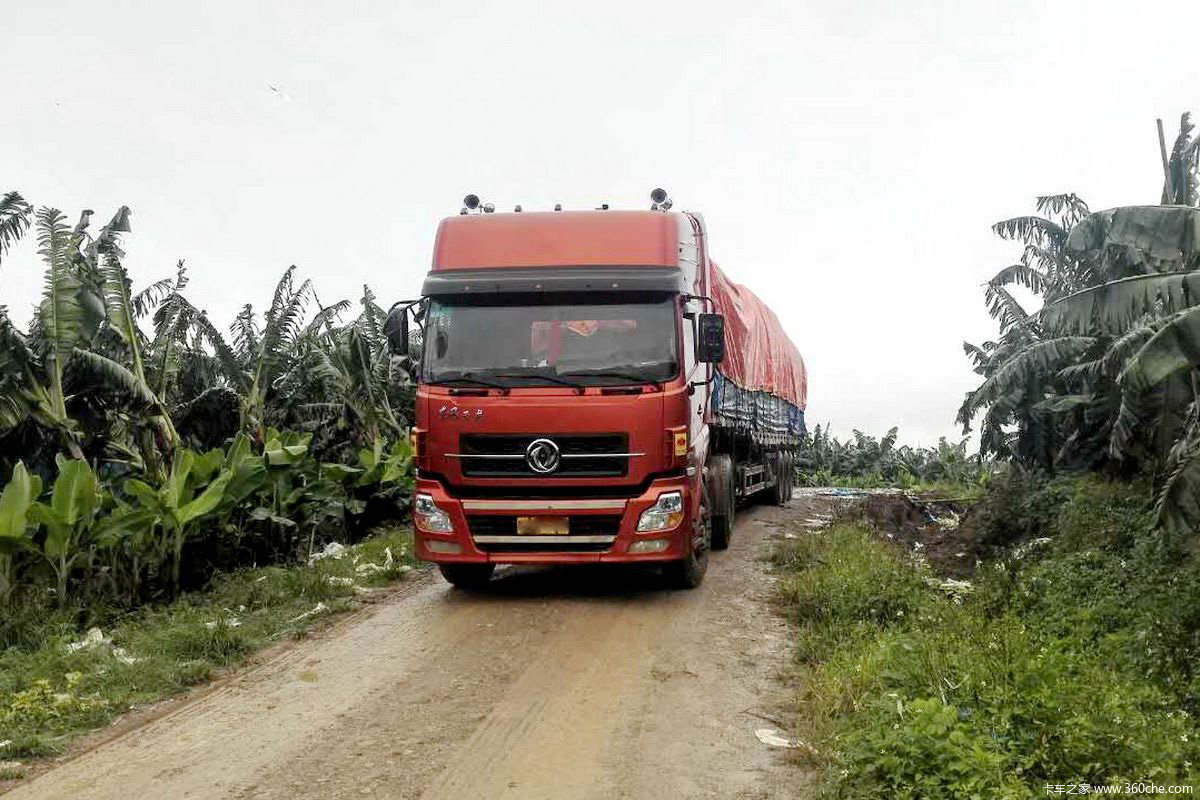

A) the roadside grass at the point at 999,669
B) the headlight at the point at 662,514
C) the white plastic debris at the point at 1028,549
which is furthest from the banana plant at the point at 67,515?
the white plastic debris at the point at 1028,549

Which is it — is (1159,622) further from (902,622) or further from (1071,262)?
(1071,262)

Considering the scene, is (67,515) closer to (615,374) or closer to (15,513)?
(15,513)

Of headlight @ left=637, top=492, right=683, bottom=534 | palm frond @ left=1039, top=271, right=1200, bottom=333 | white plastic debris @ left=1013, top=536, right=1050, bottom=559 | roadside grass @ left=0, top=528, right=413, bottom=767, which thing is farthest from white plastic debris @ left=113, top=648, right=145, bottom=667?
white plastic debris @ left=1013, top=536, right=1050, bottom=559

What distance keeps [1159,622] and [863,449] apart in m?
29.6

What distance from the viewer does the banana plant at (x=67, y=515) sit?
8.59m

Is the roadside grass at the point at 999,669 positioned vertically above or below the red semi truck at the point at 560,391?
below

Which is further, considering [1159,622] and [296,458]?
[296,458]

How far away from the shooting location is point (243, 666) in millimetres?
6914

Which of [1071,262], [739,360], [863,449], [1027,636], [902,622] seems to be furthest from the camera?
[863,449]

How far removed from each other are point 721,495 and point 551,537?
10.7ft

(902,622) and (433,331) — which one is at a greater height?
(433,331)

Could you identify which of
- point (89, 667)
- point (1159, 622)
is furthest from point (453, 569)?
point (1159, 622)

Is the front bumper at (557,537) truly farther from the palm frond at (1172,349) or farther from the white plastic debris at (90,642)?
the palm frond at (1172,349)

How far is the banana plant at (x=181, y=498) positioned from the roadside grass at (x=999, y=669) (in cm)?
582
